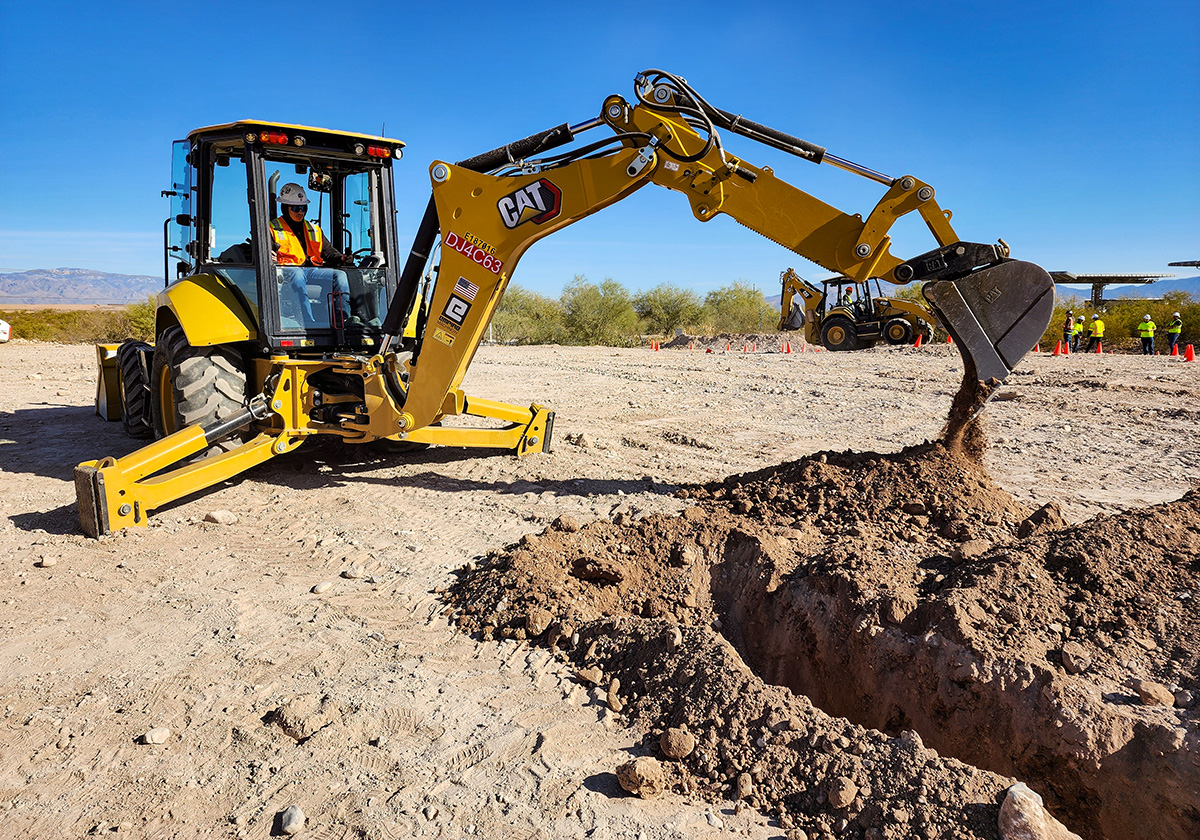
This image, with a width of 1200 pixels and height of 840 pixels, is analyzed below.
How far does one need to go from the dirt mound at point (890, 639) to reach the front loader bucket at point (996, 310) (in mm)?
870

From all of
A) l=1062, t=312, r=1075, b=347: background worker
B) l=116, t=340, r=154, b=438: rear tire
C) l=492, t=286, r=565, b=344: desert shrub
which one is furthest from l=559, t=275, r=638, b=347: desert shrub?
l=116, t=340, r=154, b=438: rear tire

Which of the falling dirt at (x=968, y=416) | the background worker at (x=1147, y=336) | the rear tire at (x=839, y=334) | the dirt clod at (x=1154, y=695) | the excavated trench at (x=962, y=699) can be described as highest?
the background worker at (x=1147, y=336)

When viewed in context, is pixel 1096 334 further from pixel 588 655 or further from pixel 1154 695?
pixel 588 655

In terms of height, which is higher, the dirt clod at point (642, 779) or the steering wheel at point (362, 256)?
the steering wheel at point (362, 256)

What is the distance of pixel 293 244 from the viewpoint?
19.5ft

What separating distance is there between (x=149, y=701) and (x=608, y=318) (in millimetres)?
28494

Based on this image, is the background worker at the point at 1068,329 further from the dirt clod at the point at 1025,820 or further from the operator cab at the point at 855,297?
the dirt clod at the point at 1025,820

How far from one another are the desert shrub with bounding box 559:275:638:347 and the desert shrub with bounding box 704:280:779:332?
3989 mm

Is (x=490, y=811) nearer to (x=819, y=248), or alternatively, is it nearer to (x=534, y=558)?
(x=534, y=558)

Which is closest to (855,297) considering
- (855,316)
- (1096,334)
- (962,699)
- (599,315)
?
(855,316)

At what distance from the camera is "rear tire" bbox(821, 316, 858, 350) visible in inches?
192

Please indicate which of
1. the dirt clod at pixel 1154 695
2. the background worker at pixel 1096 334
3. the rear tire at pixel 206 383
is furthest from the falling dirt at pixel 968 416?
the background worker at pixel 1096 334

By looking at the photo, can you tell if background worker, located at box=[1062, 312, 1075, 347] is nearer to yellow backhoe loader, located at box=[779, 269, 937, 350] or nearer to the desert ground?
the desert ground

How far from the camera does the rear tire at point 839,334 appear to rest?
192 inches
